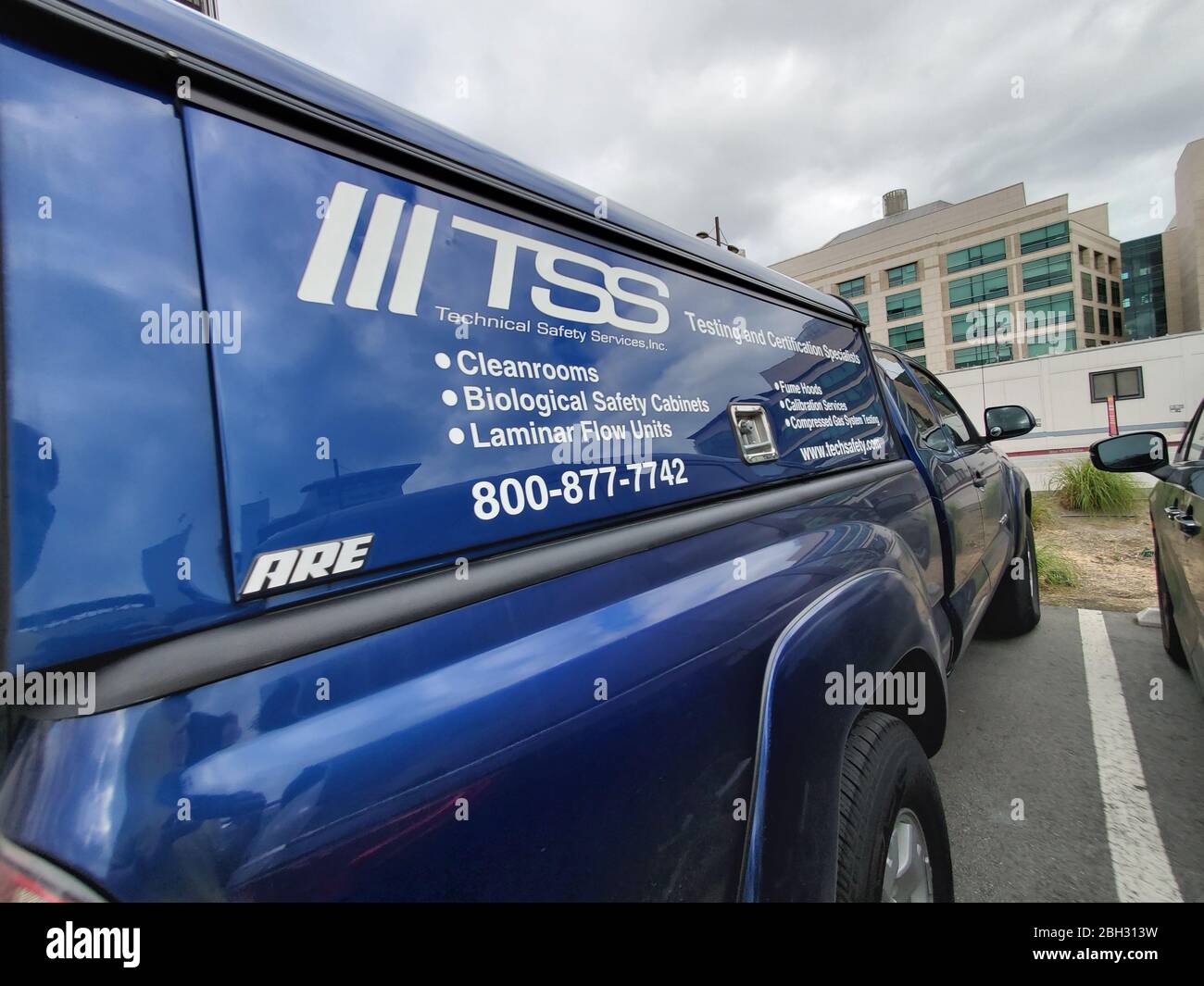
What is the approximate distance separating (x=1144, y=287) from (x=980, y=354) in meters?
15.1

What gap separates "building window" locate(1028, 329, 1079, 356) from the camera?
4050 cm

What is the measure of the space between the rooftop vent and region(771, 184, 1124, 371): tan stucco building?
20.3 ft

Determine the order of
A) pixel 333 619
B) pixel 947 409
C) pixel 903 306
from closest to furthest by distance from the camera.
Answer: pixel 333 619, pixel 947 409, pixel 903 306

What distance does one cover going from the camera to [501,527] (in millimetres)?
1095

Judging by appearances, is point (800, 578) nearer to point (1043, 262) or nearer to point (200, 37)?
point (200, 37)

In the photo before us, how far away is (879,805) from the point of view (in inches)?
62.6

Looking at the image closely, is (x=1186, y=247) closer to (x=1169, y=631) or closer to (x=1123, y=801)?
(x=1169, y=631)

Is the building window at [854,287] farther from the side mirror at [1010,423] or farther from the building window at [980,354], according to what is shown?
the side mirror at [1010,423]

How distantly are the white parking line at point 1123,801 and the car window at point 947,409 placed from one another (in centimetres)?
176
